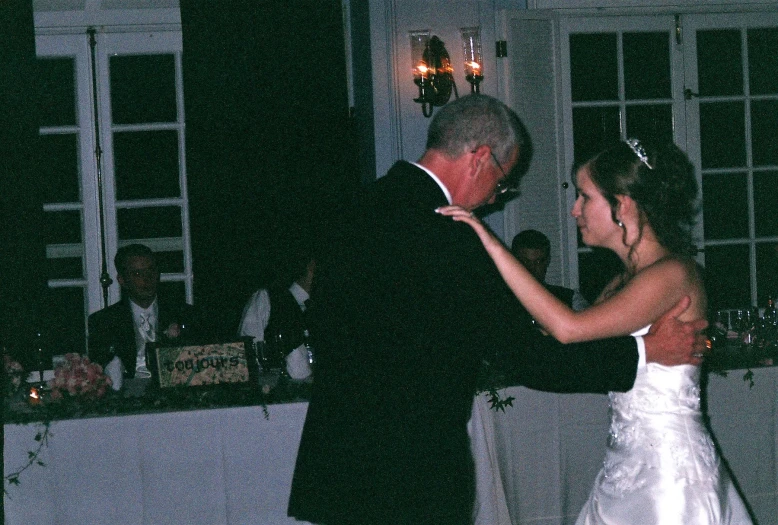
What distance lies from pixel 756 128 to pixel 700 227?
0.77m

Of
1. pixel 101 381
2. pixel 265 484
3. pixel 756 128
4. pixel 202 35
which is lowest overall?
pixel 265 484

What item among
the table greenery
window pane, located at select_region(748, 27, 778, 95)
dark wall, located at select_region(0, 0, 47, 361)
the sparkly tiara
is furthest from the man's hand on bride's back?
window pane, located at select_region(748, 27, 778, 95)

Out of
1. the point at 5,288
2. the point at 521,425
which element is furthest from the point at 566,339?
the point at 5,288

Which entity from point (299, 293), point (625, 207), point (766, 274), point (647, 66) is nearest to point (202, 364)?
point (299, 293)

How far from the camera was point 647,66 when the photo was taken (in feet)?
18.7

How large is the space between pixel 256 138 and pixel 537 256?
1.91 metres

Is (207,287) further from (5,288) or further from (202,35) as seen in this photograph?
(202,35)

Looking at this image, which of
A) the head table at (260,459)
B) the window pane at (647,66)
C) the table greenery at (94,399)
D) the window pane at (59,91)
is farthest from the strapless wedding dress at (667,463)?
the window pane at (59,91)

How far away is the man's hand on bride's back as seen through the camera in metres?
2.24

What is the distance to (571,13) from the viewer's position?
548 centimetres

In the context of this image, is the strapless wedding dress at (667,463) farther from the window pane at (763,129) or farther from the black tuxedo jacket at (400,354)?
the window pane at (763,129)

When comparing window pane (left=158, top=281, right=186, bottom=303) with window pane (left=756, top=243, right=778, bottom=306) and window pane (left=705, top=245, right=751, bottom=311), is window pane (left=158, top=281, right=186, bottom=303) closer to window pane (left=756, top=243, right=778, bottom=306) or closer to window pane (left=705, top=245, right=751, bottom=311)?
window pane (left=705, top=245, right=751, bottom=311)

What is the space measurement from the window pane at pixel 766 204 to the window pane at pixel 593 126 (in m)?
1.05

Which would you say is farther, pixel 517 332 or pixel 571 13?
pixel 571 13
